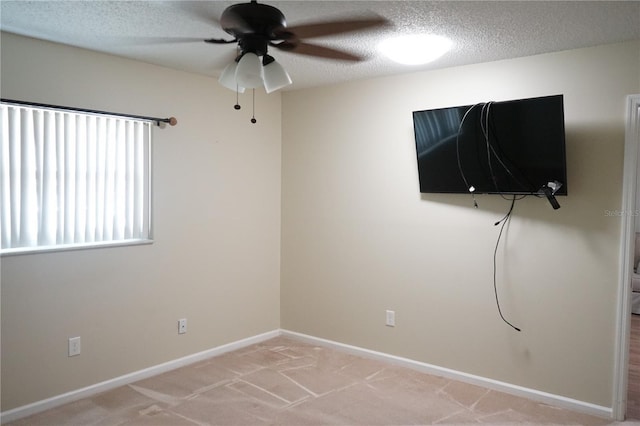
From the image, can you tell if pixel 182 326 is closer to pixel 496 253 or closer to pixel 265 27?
pixel 496 253

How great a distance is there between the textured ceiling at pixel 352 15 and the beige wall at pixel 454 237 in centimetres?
35

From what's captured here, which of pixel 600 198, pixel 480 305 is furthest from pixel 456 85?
pixel 480 305

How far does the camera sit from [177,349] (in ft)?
12.6

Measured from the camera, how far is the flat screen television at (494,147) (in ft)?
9.75

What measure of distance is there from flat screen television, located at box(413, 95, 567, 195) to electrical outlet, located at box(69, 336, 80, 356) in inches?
103

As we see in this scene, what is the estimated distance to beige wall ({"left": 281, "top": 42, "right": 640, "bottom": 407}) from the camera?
3.04m

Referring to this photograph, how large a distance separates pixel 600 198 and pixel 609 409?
131 cm

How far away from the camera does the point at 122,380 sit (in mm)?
3471

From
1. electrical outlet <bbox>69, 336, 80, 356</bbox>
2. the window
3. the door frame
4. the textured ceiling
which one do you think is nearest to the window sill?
the window

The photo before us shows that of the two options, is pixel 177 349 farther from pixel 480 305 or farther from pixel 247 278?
pixel 480 305

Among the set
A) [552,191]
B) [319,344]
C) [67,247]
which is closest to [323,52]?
[552,191]

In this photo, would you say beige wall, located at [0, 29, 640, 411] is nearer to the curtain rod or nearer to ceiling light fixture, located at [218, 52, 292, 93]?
the curtain rod

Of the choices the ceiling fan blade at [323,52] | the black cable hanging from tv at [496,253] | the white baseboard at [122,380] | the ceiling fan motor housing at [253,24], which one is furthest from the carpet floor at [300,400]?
the ceiling fan blade at [323,52]

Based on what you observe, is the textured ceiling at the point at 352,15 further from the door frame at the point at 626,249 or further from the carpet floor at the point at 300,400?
the carpet floor at the point at 300,400
